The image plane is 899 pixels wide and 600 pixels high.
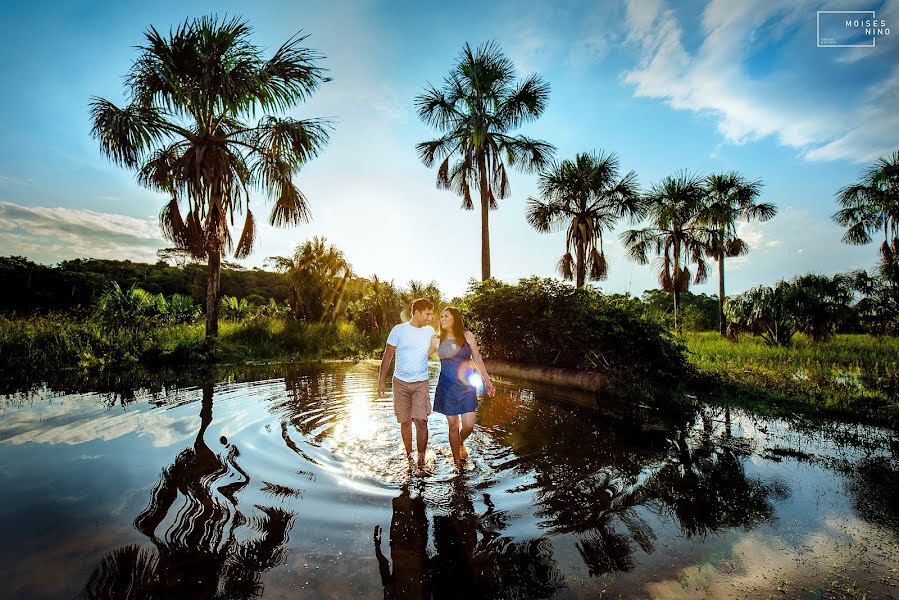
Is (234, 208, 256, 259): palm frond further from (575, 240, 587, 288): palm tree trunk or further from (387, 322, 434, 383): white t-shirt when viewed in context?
(575, 240, 587, 288): palm tree trunk

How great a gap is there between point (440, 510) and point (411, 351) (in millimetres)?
1728

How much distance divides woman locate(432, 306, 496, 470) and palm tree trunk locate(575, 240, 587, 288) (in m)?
17.9

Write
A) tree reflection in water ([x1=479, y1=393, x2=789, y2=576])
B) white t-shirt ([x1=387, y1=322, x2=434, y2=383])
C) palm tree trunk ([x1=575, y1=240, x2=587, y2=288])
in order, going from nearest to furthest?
tree reflection in water ([x1=479, y1=393, x2=789, y2=576]) < white t-shirt ([x1=387, y1=322, x2=434, y2=383]) < palm tree trunk ([x1=575, y1=240, x2=587, y2=288])

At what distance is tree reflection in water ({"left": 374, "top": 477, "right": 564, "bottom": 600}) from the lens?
277 centimetres

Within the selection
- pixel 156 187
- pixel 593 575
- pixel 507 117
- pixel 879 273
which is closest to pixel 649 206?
pixel 879 273

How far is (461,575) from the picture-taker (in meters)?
2.92

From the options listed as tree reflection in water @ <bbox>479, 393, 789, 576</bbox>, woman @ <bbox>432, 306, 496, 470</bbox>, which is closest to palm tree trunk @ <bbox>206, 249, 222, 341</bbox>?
tree reflection in water @ <bbox>479, 393, 789, 576</bbox>

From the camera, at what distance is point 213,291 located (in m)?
14.2

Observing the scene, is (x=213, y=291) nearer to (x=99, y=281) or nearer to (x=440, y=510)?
(x=440, y=510)

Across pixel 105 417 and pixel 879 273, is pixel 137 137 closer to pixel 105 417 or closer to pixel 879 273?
pixel 105 417

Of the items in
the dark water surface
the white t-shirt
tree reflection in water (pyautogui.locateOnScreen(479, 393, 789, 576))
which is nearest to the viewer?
the dark water surface

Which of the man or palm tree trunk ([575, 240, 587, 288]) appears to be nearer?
the man

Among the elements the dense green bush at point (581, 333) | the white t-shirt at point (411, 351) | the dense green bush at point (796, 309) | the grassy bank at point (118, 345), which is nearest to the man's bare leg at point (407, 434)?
the white t-shirt at point (411, 351)

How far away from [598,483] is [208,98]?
1478cm
